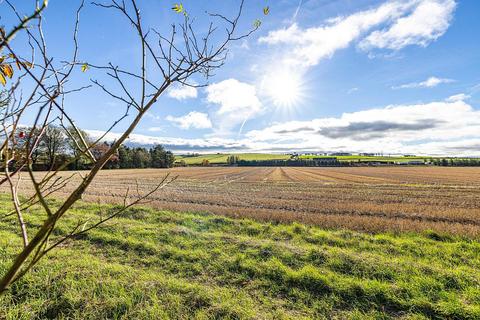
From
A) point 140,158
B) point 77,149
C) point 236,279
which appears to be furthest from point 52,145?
point 140,158

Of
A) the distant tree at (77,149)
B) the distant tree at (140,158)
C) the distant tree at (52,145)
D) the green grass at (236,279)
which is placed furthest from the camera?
the distant tree at (140,158)

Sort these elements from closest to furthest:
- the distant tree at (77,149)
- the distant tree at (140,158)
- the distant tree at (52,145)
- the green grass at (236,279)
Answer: the distant tree at (77,149)
the distant tree at (52,145)
the green grass at (236,279)
the distant tree at (140,158)

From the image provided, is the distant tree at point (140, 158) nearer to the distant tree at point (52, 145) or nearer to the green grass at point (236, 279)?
the green grass at point (236, 279)

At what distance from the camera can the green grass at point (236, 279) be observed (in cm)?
421

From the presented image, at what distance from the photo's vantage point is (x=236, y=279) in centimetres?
534

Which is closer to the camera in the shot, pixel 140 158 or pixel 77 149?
pixel 77 149

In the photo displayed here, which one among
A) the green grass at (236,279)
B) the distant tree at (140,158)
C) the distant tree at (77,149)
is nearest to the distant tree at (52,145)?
the distant tree at (77,149)

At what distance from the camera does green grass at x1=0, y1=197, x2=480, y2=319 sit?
13.8 feet

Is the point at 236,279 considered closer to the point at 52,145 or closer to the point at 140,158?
the point at 52,145

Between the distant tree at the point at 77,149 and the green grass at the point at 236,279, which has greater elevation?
the distant tree at the point at 77,149

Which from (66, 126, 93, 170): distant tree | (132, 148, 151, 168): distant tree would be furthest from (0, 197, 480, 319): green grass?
Answer: (132, 148, 151, 168): distant tree

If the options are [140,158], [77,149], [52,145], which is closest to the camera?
[77,149]

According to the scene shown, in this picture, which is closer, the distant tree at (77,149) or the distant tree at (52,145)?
the distant tree at (77,149)

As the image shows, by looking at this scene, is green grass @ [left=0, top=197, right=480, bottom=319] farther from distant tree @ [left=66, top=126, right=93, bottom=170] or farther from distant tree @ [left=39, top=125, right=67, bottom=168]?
distant tree @ [left=66, top=126, right=93, bottom=170]
